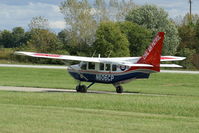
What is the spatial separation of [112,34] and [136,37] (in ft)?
18.4

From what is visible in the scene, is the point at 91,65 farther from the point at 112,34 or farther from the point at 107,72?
the point at 112,34

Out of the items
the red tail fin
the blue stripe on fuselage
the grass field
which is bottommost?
the grass field

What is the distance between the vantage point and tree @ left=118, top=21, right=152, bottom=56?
73.0m

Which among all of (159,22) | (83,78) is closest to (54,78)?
(83,78)

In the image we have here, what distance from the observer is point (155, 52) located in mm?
26078

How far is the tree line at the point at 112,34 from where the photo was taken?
229ft

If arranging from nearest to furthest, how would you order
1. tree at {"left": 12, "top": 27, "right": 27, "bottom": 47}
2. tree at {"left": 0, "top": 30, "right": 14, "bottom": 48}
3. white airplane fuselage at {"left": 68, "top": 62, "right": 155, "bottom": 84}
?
white airplane fuselage at {"left": 68, "top": 62, "right": 155, "bottom": 84}
tree at {"left": 12, "top": 27, "right": 27, "bottom": 47}
tree at {"left": 0, "top": 30, "right": 14, "bottom": 48}

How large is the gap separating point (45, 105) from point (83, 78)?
9962 mm

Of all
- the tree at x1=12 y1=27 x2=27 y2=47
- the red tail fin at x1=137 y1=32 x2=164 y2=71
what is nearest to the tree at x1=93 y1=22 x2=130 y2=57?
the red tail fin at x1=137 y1=32 x2=164 y2=71

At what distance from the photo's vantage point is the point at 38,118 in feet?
46.0

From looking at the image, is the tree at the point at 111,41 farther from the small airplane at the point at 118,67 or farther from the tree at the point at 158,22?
the small airplane at the point at 118,67

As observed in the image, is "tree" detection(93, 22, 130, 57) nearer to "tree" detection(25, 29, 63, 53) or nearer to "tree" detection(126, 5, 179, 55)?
"tree" detection(126, 5, 179, 55)

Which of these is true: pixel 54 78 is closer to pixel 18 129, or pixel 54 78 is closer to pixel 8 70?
pixel 8 70

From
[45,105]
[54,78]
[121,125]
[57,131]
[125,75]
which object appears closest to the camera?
[57,131]
